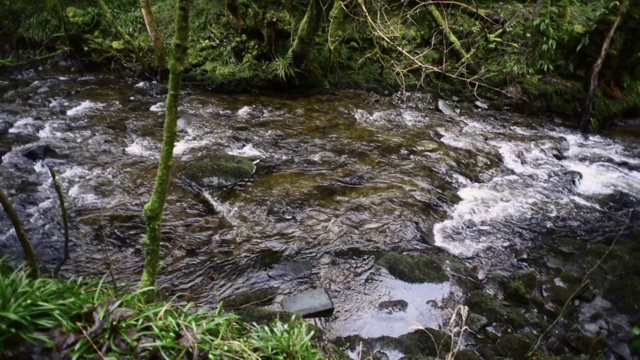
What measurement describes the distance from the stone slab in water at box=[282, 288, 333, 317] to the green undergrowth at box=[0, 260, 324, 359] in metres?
1.28

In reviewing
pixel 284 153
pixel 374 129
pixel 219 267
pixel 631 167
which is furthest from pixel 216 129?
pixel 631 167

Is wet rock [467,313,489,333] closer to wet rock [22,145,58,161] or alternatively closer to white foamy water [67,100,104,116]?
wet rock [22,145,58,161]

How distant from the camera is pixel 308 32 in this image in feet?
28.9

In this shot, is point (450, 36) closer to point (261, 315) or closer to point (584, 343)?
point (584, 343)

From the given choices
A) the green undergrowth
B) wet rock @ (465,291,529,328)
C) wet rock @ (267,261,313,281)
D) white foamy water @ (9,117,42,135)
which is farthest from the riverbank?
the green undergrowth

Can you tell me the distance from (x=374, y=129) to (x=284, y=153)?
1781mm

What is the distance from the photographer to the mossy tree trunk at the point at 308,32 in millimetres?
8609

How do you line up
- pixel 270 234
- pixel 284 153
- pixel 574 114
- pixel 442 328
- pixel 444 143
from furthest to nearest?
pixel 574 114 < pixel 444 143 < pixel 284 153 < pixel 270 234 < pixel 442 328

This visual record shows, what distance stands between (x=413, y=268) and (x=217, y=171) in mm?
2786

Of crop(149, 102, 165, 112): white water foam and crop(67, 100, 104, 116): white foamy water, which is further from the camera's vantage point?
crop(149, 102, 165, 112): white water foam

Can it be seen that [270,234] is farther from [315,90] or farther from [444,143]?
[315,90]

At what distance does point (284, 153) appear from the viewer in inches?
276

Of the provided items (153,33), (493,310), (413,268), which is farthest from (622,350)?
(153,33)

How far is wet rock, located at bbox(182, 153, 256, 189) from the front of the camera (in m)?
5.96
